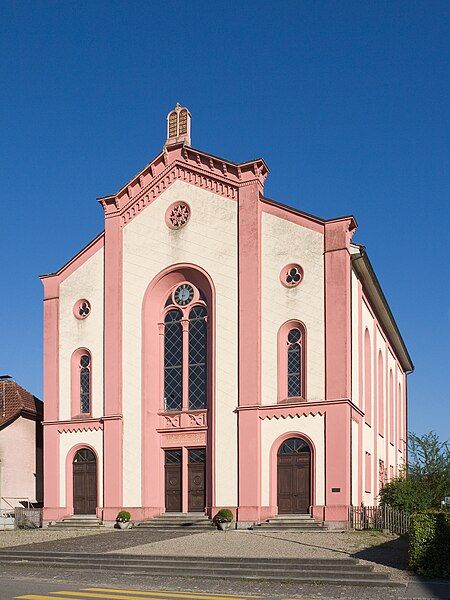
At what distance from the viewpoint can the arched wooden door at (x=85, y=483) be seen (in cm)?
3381

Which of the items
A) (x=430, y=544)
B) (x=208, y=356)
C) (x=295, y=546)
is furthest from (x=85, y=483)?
(x=430, y=544)

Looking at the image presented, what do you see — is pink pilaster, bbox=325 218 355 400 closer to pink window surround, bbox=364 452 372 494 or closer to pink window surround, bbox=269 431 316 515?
pink window surround, bbox=269 431 316 515

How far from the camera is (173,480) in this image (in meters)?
32.9

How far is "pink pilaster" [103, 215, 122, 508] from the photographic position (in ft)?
108

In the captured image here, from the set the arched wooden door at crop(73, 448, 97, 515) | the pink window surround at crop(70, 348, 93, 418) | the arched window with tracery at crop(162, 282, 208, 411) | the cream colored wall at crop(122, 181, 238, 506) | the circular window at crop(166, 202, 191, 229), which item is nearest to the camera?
the cream colored wall at crop(122, 181, 238, 506)

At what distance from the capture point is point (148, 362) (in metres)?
33.6

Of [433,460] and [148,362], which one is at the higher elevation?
[148,362]

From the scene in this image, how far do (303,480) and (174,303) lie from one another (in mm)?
9476

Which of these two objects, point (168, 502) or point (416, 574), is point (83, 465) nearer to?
point (168, 502)

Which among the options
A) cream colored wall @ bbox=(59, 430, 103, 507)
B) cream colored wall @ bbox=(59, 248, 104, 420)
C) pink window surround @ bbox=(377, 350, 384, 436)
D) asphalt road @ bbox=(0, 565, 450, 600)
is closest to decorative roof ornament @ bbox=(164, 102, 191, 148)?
cream colored wall @ bbox=(59, 248, 104, 420)

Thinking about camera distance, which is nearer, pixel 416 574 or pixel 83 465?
pixel 416 574

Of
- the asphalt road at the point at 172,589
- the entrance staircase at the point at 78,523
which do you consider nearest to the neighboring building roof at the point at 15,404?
the entrance staircase at the point at 78,523

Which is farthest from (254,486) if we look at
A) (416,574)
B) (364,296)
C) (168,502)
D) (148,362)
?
(416,574)

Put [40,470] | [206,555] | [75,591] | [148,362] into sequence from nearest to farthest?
[75,591] → [206,555] → [148,362] → [40,470]
